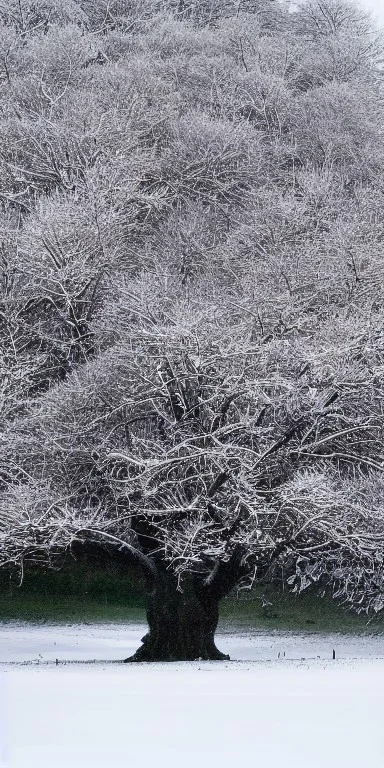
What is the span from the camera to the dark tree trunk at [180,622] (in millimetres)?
14617

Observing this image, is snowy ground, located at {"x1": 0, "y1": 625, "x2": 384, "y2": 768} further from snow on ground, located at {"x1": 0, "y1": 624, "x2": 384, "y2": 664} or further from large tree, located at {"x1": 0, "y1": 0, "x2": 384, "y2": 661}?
large tree, located at {"x1": 0, "y1": 0, "x2": 384, "y2": 661}

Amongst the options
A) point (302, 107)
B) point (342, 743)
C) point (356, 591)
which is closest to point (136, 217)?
point (302, 107)

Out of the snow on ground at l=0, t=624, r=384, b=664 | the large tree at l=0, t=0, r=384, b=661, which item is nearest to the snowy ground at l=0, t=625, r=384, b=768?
the snow on ground at l=0, t=624, r=384, b=664

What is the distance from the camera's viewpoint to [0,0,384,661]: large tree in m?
13.6

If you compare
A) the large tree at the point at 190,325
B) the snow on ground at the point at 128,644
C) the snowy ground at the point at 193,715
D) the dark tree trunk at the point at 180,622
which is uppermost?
the large tree at the point at 190,325

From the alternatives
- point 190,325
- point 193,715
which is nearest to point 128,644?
point 190,325

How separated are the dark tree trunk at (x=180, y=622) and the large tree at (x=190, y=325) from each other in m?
0.03

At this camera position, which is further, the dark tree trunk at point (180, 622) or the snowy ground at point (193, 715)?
the dark tree trunk at point (180, 622)

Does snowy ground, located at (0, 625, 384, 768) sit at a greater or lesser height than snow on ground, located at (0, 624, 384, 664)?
greater

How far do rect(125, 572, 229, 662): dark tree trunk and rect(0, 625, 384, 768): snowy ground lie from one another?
894 millimetres

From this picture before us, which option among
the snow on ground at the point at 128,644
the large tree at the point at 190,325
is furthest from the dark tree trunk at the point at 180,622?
the snow on ground at the point at 128,644

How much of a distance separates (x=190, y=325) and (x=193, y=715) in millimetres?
5675

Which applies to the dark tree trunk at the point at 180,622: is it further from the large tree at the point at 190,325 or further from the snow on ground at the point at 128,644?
the snow on ground at the point at 128,644

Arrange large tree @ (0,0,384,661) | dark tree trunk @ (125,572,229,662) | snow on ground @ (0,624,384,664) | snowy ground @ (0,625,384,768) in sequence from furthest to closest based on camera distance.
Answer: snow on ground @ (0,624,384,664) < dark tree trunk @ (125,572,229,662) < large tree @ (0,0,384,661) < snowy ground @ (0,625,384,768)
